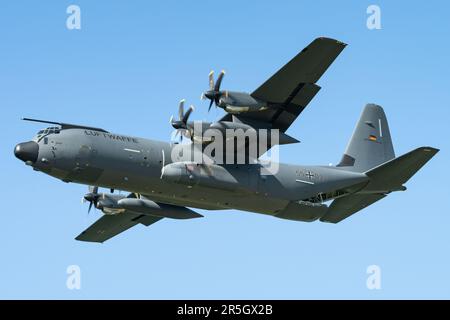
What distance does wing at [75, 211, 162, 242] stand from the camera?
1420 inches

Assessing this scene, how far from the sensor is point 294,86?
96.4 ft

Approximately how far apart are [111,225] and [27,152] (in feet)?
30.5

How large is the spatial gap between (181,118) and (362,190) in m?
8.52

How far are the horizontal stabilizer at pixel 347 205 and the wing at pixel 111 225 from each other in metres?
7.91

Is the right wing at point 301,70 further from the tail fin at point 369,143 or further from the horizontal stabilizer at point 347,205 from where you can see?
the horizontal stabilizer at point 347,205

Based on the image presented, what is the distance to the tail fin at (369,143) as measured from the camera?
1332 inches

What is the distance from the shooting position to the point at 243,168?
30.5 meters

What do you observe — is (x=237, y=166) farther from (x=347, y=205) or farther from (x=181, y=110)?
(x=347, y=205)

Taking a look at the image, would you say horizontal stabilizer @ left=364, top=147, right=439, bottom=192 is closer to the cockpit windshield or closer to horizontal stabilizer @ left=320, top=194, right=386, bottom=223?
horizontal stabilizer @ left=320, top=194, right=386, bottom=223

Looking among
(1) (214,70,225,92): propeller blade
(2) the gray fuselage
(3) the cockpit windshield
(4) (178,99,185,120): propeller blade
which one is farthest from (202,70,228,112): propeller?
(3) the cockpit windshield

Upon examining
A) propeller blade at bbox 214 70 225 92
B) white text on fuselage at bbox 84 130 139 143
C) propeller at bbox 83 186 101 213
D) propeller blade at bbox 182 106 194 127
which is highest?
propeller blade at bbox 214 70 225 92

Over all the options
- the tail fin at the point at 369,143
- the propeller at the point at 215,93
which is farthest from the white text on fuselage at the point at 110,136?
the tail fin at the point at 369,143

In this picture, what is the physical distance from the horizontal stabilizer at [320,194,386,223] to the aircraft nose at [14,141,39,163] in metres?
12.6
